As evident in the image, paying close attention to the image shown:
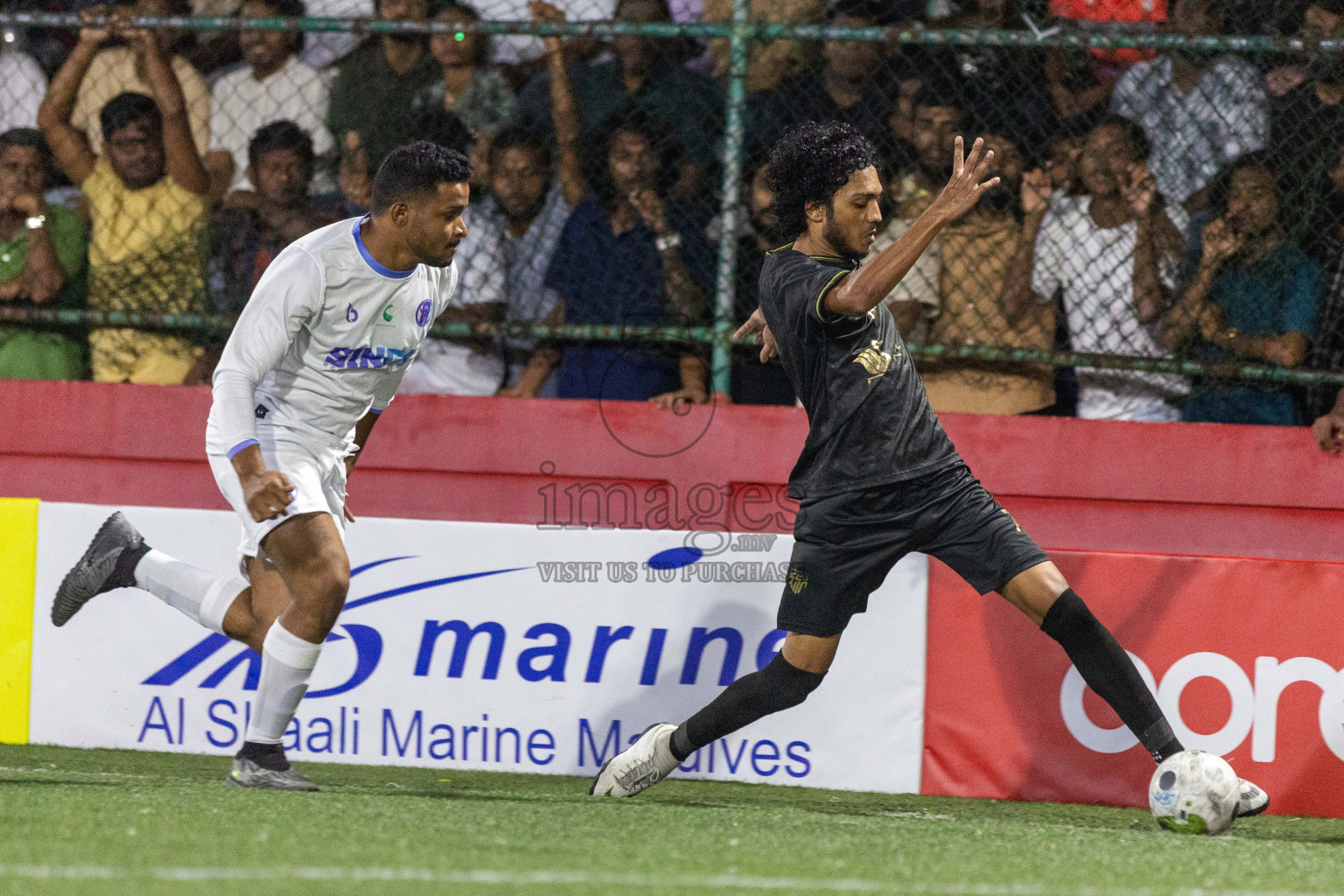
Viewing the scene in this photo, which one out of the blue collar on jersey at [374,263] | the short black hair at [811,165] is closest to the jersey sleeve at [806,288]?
the short black hair at [811,165]

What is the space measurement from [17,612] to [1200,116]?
495 centimetres

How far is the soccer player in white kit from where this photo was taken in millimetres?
4246

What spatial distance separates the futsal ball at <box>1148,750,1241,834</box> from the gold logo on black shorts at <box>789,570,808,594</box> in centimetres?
108

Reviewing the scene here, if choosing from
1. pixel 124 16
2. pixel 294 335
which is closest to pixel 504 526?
pixel 294 335

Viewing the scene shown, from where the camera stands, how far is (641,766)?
4.46 meters

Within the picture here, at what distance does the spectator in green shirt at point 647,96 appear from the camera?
6.49m

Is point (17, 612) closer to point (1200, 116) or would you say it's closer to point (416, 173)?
point (416, 173)

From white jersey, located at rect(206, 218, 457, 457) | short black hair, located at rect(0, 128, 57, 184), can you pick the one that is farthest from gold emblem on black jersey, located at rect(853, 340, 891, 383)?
short black hair, located at rect(0, 128, 57, 184)

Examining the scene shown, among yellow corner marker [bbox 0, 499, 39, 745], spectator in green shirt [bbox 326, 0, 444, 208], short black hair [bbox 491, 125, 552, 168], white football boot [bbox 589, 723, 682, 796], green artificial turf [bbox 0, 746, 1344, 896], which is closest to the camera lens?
green artificial turf [bbox 0, 746, 1344, 896]

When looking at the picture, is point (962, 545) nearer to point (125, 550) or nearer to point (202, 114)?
point (125, 550)

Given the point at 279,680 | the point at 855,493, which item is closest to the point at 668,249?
the point at 855,493

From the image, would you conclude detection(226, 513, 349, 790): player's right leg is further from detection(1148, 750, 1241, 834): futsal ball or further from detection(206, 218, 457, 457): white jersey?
detection(1148, 750, 1241, 834): futsal ball

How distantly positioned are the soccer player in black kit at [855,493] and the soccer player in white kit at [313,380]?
1016 millimetres

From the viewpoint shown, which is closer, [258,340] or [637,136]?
[258,340]
